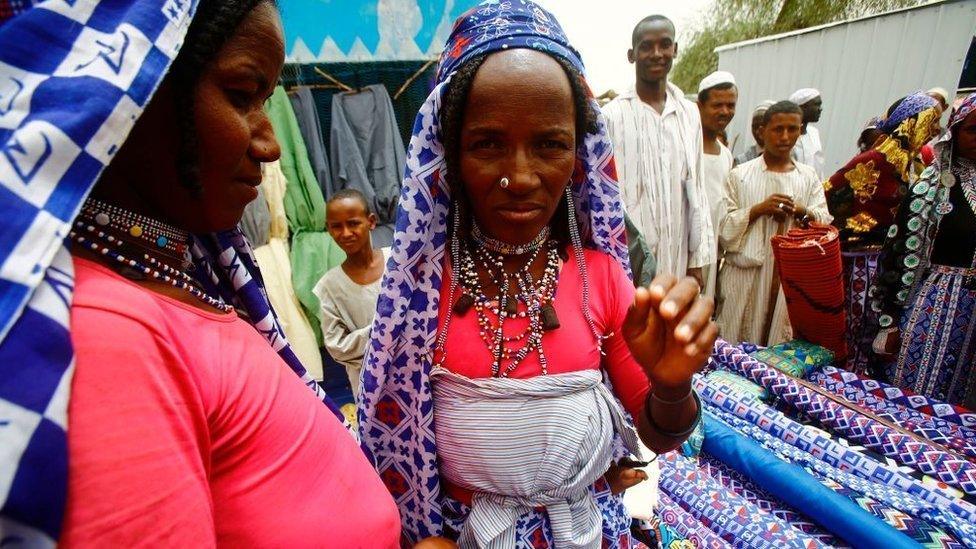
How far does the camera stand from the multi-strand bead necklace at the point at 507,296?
114 cm

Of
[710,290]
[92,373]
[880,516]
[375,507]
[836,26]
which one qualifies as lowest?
[880,516]

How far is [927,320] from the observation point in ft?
9.67

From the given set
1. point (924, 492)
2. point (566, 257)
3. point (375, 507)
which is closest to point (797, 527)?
point (924, 492)

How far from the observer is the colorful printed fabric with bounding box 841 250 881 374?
11.7ft

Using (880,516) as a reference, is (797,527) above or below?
below

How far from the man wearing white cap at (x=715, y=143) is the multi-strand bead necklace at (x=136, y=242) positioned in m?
4.08

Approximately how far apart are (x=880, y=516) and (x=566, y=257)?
6.82 ft

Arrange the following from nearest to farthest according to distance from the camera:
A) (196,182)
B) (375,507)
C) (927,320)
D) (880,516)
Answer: (196,182) → (375,507) → (880,516) → (927,320)

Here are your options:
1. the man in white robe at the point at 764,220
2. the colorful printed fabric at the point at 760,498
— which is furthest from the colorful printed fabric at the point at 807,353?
the colorful printed fabric at the point at 760,498

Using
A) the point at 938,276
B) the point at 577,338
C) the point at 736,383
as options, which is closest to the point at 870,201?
the point at 938,276

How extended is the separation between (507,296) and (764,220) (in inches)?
141

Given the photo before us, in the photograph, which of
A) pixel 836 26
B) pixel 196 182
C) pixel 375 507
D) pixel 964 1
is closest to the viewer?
pixel 196 182

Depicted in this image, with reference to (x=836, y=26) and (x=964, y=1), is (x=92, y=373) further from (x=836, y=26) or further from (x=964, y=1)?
(x=836, y=26)

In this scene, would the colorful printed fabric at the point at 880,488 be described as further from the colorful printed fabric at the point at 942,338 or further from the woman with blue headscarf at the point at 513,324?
the woman with blue headscarf at the point at 513,324
